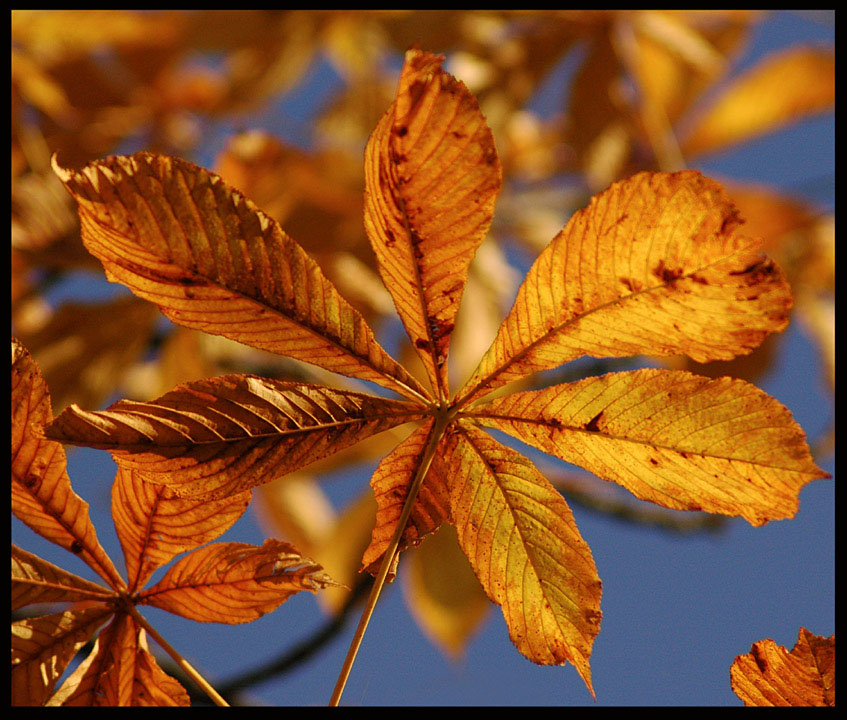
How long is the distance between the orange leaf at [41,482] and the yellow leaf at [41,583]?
0.02 meters

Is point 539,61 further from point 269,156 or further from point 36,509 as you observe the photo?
point 36,509

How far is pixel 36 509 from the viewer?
482mm

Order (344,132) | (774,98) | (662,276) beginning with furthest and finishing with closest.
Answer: (344,132) < (774,98) < (662,276)

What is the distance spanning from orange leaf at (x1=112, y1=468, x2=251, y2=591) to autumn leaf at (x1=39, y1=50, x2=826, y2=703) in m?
0.03

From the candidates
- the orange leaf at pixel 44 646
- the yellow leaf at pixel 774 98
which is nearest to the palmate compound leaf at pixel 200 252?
the orange leaf at pixel 44 646

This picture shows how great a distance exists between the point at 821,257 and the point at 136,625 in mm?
1908

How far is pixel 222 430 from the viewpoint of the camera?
16.1 inches

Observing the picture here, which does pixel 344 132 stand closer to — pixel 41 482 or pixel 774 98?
pixel 774 98

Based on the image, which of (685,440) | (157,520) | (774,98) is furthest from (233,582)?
(774,98)

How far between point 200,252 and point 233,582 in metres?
0.22

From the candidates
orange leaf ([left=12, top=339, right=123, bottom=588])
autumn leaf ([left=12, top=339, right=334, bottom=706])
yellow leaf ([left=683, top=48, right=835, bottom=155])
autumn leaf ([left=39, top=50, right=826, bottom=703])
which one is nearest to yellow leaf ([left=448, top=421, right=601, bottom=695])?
autumn leaf ([left=39, top=50, right=826, bottom=703])

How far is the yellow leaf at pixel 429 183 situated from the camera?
388 mm

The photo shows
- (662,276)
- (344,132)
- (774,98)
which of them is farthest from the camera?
(344,132)

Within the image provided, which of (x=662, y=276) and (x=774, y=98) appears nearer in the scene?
(x=662, y=276)
